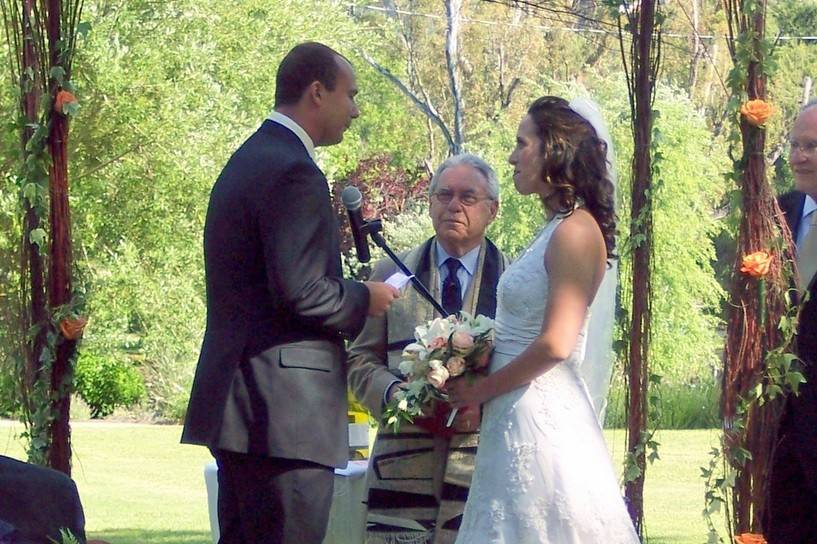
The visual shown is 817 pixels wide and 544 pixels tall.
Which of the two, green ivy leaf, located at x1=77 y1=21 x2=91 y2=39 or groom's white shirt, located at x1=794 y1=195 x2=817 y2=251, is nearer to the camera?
green ivy leaf, located at x1=77 y1=21 x2=91 y2=39

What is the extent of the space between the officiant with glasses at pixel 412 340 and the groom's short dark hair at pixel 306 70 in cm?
93

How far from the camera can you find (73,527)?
15.5ft

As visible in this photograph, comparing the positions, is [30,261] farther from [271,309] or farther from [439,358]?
[439,358]

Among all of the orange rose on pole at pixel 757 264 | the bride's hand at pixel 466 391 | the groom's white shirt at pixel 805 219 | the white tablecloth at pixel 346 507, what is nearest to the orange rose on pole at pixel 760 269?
the orange rose on pole at pixel 757 264

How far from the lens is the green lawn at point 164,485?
31.6ft

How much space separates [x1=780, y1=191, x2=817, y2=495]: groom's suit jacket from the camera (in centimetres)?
463

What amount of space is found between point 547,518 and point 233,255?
1.24m

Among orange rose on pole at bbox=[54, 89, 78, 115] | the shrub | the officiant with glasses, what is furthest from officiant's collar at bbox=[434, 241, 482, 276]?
the shrub

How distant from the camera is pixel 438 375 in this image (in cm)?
406

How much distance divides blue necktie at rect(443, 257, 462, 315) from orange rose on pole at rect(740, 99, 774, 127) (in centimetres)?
120

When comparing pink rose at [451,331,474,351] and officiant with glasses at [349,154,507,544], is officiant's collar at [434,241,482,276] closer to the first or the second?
officiant with glasses at [349,154,507,544]

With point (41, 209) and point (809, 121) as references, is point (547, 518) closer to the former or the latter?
point (809, 121)

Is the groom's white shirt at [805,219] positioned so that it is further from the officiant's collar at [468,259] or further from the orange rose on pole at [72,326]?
the orange rose on pole at [72,326]

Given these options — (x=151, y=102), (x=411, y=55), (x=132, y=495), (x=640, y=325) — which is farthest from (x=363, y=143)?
(x=640, y=325)
